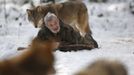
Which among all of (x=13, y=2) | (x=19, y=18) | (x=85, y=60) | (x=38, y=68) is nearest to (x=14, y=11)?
(x=19, y=18)

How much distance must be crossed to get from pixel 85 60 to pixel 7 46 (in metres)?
2.81

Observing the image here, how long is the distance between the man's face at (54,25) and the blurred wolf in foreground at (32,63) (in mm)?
5051

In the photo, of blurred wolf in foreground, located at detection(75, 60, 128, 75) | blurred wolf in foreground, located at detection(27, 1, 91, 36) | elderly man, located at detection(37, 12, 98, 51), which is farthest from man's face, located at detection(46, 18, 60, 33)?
blurred wolf in foreground, located at detection(75, 60, 128, 75)

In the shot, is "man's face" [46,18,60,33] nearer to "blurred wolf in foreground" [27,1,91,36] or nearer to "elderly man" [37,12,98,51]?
"elderly man" [37,12,98,51]

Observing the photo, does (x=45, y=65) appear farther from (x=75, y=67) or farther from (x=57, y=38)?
(x=57, y=38)

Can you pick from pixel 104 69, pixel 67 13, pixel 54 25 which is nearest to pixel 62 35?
pixel 54 25

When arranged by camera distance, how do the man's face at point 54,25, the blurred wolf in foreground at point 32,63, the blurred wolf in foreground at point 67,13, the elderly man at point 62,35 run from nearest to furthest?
the blurred wolf in foreground at point 32,63
the man's face at point 54,25
the elderly man at point 62,35
the blurred wolf in foreground at point 67,13

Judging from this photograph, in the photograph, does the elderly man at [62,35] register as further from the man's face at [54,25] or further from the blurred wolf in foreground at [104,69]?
the blurred wolf in foreground at [104,69]

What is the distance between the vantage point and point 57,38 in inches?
301

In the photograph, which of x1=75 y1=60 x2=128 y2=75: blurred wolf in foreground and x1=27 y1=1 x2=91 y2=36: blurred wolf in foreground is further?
x1=27 y1=1 x2=91 y2=36: blurred wolf in foreground

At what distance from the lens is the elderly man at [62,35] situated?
7.25 metres

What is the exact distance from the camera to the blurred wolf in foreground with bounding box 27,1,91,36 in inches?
438

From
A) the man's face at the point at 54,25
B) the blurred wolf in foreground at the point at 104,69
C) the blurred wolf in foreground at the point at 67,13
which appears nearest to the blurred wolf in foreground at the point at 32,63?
the blurred wolf in foreground at the point at 104,69

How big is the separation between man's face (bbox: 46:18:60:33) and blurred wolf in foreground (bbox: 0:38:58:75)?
5.05 metres
